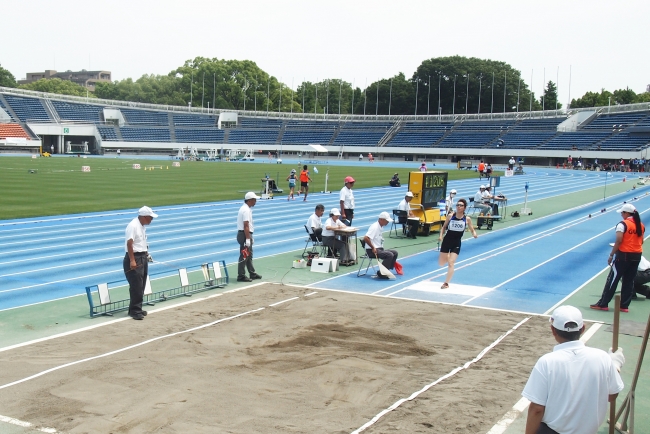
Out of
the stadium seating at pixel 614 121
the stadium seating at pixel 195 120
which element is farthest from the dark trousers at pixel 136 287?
the stadium seating at pixel 195 120

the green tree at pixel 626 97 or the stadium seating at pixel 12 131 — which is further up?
the green tree at pixel 626 97

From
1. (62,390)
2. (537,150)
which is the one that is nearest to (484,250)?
(62,390)

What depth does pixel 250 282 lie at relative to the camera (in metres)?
13.4

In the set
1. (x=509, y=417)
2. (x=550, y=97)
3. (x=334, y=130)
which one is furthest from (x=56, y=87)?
(x=509, y=417)

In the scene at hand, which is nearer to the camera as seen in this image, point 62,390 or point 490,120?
point 62,390

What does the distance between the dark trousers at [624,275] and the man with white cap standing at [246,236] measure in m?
6.66

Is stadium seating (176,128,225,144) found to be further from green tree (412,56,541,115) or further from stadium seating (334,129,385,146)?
green tree (412,56,541,115)

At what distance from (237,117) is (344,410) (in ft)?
333

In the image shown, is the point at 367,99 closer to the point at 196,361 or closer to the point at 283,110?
the point at 283,110

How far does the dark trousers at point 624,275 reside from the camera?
36.8 feet

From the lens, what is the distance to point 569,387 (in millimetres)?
4055

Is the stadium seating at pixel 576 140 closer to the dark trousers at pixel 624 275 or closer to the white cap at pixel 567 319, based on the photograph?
the dark trousers at pixel 624 275

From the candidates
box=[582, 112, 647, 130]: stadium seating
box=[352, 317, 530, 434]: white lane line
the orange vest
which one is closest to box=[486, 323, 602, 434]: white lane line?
box=[352, 317, 530, 434]: white lane line

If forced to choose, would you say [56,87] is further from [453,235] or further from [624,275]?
[624,275]
